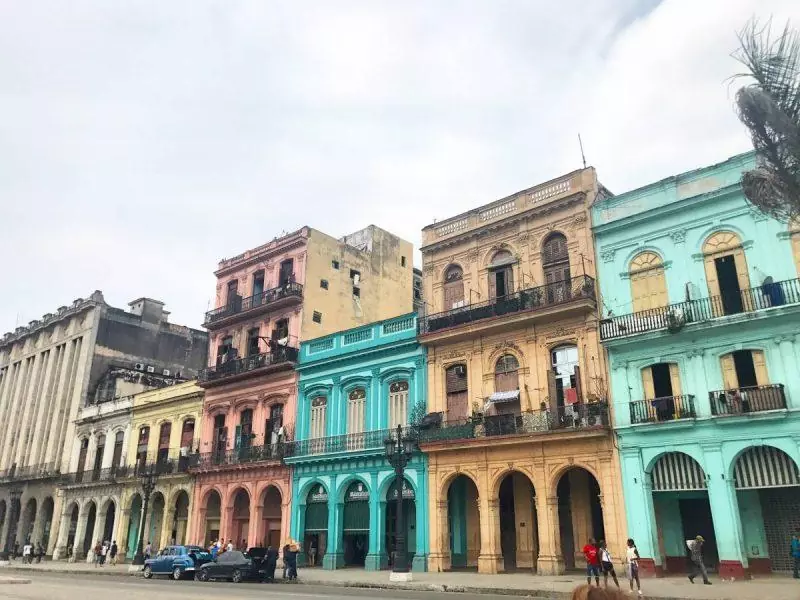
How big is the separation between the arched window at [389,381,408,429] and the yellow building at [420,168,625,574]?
5.20ft

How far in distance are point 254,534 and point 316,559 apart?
3.52 m

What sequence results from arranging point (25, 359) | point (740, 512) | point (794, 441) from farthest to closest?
point (25, 359) → point (740, 512) → point (794, 441)

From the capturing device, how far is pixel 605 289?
2439cm

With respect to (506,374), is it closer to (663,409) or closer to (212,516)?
(663,409)

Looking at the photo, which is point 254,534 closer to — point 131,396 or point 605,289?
point 131,396

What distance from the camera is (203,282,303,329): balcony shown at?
34.7 m

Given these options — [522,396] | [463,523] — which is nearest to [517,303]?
[522,396]

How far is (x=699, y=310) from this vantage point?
71.8 feet

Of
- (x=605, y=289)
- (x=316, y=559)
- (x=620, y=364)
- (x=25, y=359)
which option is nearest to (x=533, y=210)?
(x=605, y=289)

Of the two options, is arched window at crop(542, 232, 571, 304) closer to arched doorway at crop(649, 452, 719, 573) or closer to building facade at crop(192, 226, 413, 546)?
arched doorway at crop(649, 452, 719, 573)

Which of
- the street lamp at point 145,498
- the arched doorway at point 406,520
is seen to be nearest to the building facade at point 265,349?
the street lamp at point 145,498

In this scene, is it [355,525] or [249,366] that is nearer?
[355,525]

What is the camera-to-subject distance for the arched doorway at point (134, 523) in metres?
38.9

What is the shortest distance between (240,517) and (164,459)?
745 cm
